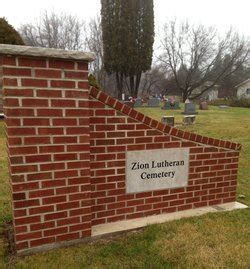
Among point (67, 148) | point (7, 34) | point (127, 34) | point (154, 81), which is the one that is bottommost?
point (67, 148)

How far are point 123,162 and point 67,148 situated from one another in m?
0.79

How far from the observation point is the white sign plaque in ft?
10.4

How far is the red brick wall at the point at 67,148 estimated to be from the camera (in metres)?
2.34

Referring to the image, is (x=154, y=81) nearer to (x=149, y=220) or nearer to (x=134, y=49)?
(x=134, y=49)

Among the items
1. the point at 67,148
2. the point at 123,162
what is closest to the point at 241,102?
the point at 123,162

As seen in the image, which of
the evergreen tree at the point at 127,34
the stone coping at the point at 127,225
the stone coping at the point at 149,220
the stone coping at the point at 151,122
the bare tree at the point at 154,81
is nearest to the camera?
the stone coping at the point at 127,225

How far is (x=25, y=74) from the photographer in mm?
2303

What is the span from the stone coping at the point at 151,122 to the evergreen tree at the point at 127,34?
2856 cm

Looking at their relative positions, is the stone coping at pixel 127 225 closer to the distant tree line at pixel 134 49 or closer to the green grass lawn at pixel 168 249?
the green grass lawn at pixel 168 249

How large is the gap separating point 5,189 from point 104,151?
7.99ft

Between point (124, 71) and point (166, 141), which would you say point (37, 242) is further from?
point (124, 71)

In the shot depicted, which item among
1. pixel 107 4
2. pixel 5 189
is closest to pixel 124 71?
pixel 107 4

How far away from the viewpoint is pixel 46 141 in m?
2.45

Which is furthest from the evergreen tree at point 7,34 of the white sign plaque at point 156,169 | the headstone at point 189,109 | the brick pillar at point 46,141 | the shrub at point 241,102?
the shrub at point 241,102
